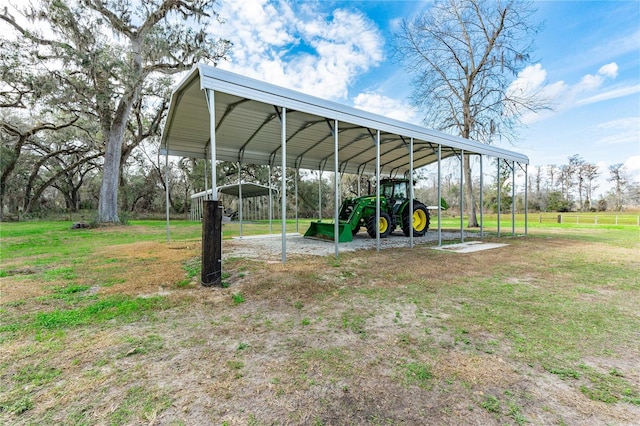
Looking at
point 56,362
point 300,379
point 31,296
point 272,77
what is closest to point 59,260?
point 31,296

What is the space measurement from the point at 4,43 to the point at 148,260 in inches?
601

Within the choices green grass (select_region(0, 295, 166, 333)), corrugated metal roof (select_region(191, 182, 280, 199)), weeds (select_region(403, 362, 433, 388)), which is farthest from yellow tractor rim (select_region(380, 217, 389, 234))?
corrugated metal roof (select_region(191, 182, 280, 199))

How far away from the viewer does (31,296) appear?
320 centimetres

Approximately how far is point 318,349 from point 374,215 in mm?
6722

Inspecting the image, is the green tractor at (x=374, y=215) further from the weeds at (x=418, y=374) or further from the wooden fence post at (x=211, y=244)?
the weeds at (x=418, y=374)

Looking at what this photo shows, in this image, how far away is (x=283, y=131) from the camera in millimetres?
4617

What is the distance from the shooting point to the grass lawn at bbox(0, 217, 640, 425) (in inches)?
56.9

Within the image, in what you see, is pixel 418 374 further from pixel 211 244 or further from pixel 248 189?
pixel 248 189

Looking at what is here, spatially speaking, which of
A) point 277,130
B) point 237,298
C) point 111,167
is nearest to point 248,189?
point 111,167

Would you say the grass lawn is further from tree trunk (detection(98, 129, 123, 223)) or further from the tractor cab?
tree trunk (detection(98, 129, 123, 223))

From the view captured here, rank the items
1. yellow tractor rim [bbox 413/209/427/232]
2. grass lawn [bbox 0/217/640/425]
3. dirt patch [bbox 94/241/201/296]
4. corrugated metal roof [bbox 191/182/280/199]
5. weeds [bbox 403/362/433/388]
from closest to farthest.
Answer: grass lawn [bbox 0/217/640/425]
weeds [bbox 403/362/433/388]
dirt patch [bbox 94/241/201/296]
yellow tractor rim [bbox 413/209/427/232]
corrugated metal roof [bbox 191/182/280/199]

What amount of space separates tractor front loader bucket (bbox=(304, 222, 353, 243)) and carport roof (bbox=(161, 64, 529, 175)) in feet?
8.58

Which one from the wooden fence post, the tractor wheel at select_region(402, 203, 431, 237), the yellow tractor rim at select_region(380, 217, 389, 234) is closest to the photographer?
the wooden fence post

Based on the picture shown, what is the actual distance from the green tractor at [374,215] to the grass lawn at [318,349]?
164 inches
